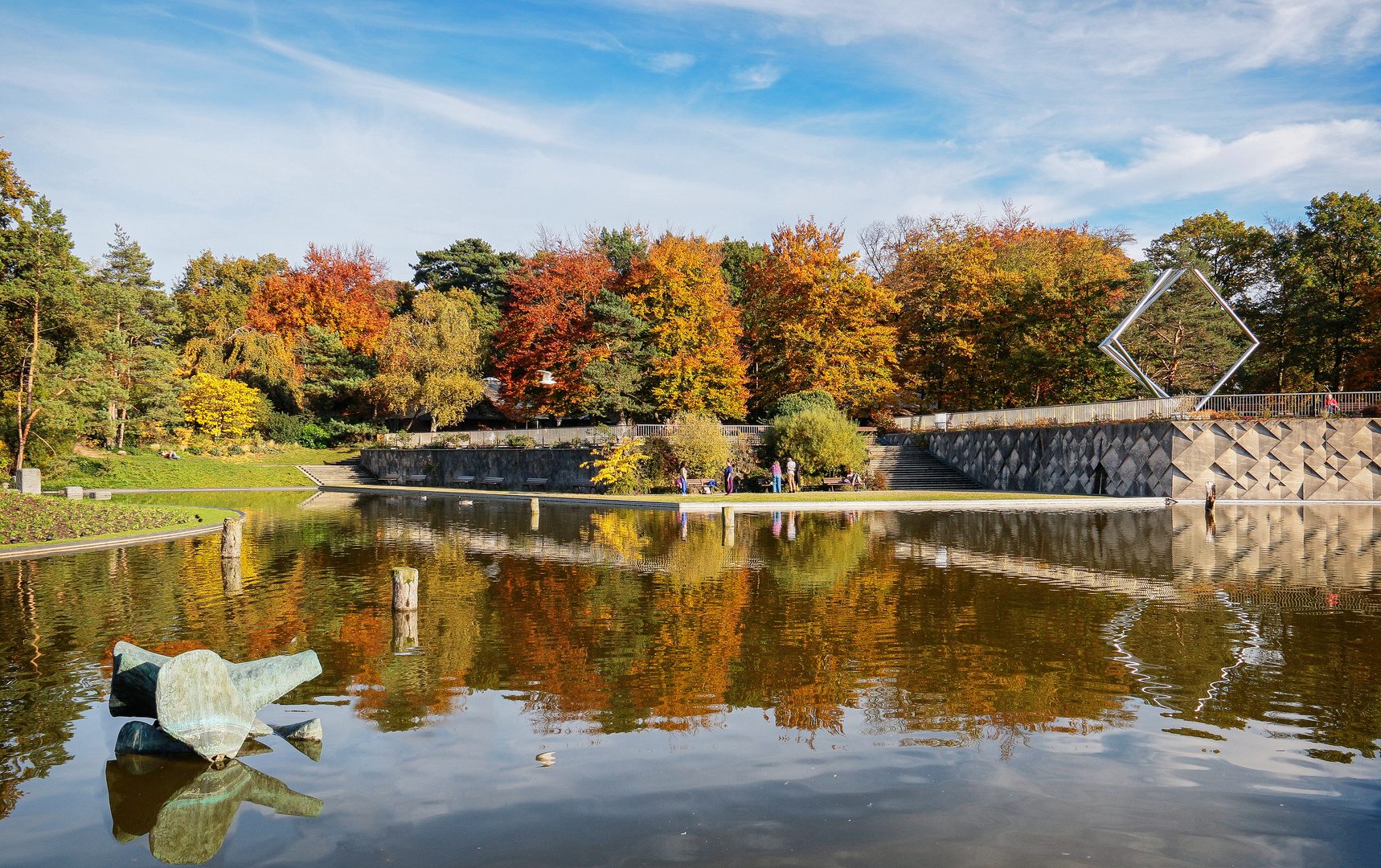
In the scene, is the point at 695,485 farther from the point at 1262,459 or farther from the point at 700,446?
the point at 1262,459

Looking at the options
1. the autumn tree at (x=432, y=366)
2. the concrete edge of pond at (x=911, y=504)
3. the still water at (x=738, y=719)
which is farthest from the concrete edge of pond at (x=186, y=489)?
the still water at (x=738, y=719)

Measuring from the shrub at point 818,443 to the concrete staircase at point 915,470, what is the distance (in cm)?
270

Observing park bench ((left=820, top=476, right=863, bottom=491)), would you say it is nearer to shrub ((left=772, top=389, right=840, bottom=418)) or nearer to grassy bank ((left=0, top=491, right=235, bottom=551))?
shrub ((left=772, top=389, right=840, bottom=418))

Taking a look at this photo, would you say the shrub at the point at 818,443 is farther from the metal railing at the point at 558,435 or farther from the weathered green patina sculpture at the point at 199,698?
the weathered green patina sculpture at the point at 199,698

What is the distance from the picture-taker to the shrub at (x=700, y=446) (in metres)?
36.3

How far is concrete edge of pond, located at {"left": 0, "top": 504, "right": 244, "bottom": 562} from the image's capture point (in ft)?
59.6

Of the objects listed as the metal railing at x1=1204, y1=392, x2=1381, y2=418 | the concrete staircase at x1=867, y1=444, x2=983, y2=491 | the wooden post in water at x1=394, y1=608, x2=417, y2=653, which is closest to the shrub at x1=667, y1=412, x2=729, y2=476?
the concrete staircase at x1=867, y1=444, x2=983, y2=491

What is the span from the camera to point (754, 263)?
180 feet

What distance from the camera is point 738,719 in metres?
7.52

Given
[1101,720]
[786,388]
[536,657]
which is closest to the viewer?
[1101,720]

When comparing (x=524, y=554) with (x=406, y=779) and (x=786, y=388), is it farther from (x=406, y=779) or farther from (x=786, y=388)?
(x=786, y=388)

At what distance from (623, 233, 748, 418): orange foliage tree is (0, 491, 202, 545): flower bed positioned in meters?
24.2

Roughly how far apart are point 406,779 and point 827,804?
3.13m

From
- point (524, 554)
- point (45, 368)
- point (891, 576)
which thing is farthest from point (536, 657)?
point (45, 368)
